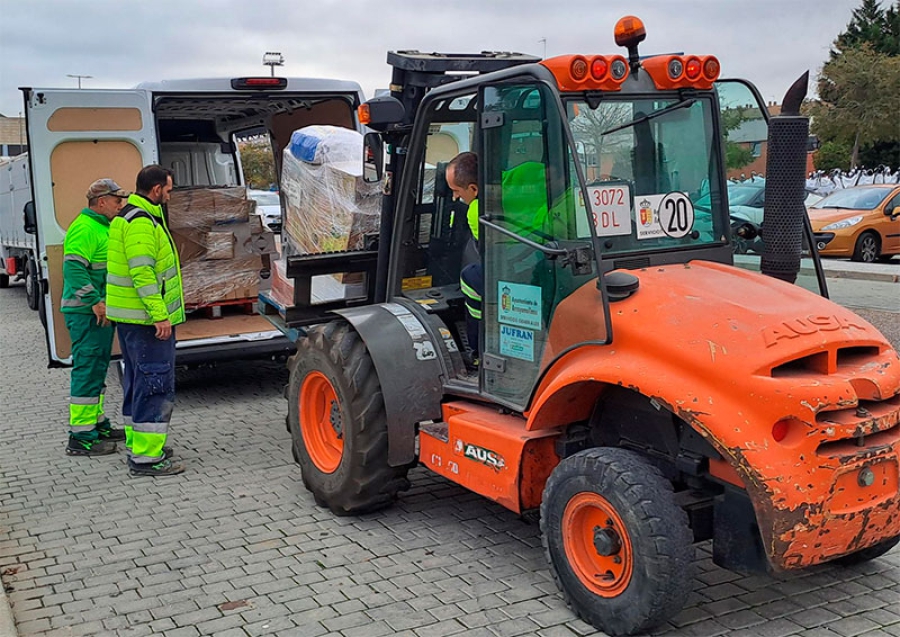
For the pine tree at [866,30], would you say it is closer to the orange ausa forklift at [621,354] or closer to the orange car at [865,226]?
the orange car at [865,226]

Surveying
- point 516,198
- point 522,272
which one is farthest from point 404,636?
point 516,198

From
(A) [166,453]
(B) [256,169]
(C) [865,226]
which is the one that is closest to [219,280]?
(A) [166,453]

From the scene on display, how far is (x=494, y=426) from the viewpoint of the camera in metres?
4.43

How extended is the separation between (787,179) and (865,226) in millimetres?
15021

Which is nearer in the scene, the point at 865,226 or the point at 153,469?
the point at 153,469

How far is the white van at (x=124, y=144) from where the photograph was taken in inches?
292

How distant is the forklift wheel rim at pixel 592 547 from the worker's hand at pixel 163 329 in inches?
132

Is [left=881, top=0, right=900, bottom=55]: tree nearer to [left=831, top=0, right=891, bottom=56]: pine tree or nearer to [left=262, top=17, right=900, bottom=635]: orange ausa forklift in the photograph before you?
[left=831, top=0, right=891, bottom=56]: pine tree

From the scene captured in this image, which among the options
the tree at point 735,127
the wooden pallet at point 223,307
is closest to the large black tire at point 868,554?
the tree at point 735,127

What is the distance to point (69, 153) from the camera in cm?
752

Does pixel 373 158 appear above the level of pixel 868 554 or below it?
above

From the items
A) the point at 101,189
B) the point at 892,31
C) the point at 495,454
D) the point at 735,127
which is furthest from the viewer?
the point at 892,31

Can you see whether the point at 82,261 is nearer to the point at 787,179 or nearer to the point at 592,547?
the point at 592,547

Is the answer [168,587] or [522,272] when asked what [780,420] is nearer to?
[522,272]
